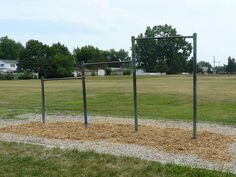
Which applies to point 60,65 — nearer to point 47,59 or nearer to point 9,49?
point 47,59

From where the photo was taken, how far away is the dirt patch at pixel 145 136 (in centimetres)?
814

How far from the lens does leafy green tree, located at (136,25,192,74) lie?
16.1 m

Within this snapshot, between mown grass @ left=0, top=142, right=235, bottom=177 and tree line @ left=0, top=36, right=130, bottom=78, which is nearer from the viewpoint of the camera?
mown grass @ left=0, top=142, right=235, bottom=177

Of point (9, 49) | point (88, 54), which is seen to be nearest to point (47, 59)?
point (88, 54)

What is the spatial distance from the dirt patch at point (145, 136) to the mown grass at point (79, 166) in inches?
46.8

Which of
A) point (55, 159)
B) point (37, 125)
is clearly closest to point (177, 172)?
point (55, 159)

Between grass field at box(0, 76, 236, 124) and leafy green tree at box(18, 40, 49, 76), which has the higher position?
leafy green tree at box(18, 40, 49, 76)

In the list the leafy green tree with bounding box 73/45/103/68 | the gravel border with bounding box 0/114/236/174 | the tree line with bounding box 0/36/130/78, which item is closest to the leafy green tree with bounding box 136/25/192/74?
the gravel border with bounding box 0/114/236/174

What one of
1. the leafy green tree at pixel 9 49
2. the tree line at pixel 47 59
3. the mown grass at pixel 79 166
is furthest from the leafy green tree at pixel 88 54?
the mown grass at pixel 79 166

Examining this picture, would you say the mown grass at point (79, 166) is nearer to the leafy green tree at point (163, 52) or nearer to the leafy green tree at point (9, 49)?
the leafy green tree at point (163, 52)

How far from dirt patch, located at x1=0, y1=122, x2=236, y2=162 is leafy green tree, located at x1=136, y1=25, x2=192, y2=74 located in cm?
335

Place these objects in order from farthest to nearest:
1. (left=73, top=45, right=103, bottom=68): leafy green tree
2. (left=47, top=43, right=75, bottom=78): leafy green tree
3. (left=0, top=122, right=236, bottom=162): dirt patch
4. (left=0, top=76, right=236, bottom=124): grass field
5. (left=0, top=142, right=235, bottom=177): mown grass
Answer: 1. (left=73, top=45, right=103, bottom=68): leafy green tree
2. (left=47, top=43, right=75, bottom=78): leafy green tree
3. (left=0, top=76, right=236, bottom=124): grass field
4. (left=0, top=122, right=236, bottom=162): dirt patch
5. (left=0, top=142, right=235, bottom=177): mown grass

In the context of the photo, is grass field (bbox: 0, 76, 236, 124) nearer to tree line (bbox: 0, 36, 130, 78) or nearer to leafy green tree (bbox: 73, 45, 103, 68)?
tree line (bbox: 0, 36, 130, 78)

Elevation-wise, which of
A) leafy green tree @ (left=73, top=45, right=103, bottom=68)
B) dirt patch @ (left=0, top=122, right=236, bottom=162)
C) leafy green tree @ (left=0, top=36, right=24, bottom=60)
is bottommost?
dirt patch @ (left=0, top=122, right=236, bottom=162)
